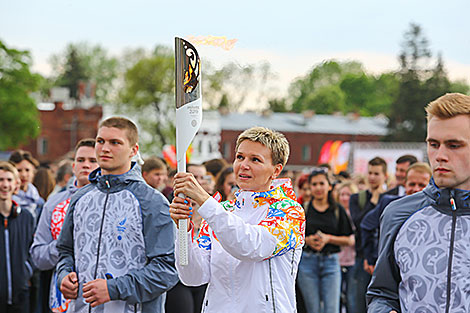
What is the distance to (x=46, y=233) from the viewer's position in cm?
630

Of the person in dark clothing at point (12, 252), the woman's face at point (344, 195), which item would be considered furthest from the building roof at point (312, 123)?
the person in dark clothing at point (12, 252)

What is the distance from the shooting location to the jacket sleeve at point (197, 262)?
163 inches

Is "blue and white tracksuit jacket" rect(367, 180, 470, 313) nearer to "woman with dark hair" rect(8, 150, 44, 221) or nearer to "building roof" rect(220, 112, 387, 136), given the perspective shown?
"woman with dark hair" rect(8, 150, 44, 221)

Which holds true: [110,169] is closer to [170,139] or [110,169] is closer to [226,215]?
[226,215]

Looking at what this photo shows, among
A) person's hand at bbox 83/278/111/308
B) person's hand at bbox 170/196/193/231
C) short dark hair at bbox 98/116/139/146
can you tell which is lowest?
person's hand at bbox 83/278/111/308

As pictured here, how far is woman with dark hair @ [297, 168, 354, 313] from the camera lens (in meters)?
8.26

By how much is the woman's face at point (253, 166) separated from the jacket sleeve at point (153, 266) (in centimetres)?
111

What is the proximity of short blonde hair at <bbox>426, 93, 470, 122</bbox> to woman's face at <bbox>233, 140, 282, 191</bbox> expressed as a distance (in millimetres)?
1149

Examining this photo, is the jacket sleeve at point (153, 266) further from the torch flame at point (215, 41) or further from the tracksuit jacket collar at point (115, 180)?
the torch flame at point (215, 41)

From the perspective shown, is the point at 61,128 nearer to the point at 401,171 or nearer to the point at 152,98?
the point at 152,98

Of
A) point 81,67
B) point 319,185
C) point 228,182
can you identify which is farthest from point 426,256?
point 81,67

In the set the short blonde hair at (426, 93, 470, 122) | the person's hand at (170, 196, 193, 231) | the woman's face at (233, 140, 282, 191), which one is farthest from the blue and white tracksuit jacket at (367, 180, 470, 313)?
the person's hand at (170, 196, 193, 231)

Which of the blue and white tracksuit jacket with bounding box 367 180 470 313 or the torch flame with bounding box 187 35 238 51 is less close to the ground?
the torch flame with bounding box 187 35 238 51

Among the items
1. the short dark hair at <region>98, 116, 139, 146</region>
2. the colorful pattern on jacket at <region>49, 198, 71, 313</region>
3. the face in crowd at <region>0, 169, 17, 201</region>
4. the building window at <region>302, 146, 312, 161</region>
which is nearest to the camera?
the short dark hair at <region>98, 116, 139, 146</region>
